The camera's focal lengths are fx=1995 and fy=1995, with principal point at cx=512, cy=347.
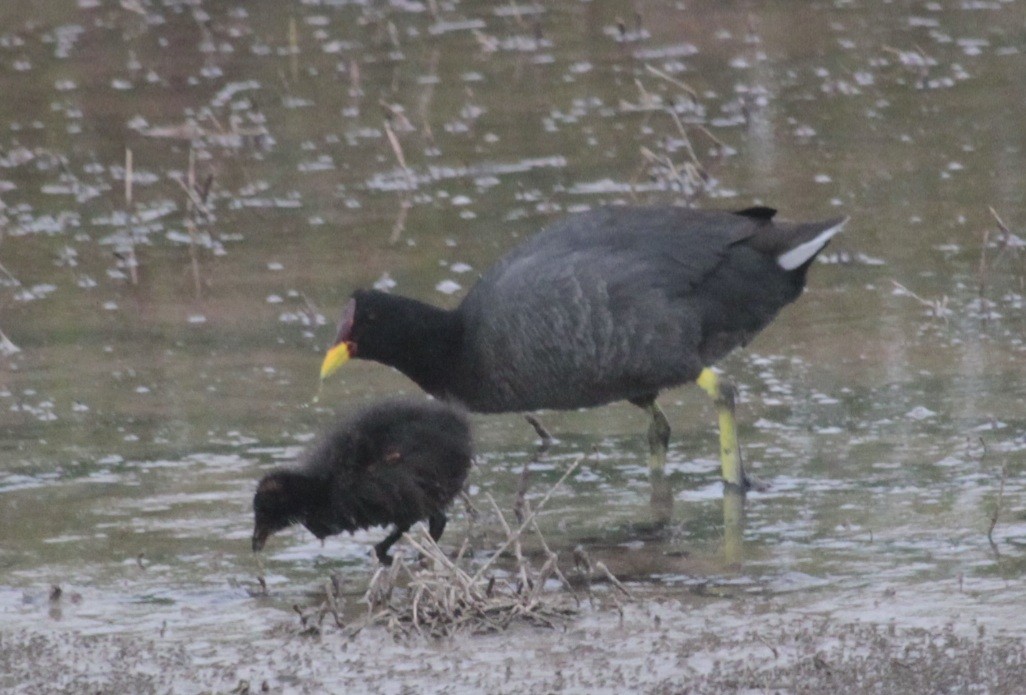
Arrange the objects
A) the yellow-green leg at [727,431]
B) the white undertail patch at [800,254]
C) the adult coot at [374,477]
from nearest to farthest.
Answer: the adult coot at [374,477] < the yellow-green leg at [727,431] < the white undertail patch at [800,254]

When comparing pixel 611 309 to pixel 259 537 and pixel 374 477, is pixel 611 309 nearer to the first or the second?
pixel 374 477

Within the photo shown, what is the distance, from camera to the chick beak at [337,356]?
6.82 m

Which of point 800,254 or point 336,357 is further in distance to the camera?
point 800,254

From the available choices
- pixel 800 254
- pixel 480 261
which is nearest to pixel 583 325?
pixel 800 254

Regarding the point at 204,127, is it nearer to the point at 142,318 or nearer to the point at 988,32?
the point at 142,318

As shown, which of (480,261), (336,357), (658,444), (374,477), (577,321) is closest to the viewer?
(374,477)

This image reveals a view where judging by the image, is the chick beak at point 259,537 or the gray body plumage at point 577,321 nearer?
the chick beak at point 259,537

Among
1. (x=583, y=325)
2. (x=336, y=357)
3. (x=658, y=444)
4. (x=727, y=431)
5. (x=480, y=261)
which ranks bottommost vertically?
(x=480, y=261)

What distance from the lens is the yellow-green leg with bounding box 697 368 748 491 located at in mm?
6742

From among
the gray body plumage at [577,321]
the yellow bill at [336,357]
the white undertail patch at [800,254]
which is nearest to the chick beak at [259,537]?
the yellow bill at [336,357]

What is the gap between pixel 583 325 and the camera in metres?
6.76

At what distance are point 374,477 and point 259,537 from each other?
402mm

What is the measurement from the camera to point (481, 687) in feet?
16.4

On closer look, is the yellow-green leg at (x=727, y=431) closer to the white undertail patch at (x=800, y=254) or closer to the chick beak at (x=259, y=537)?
the white undertail patch at (x=800, y=254)
